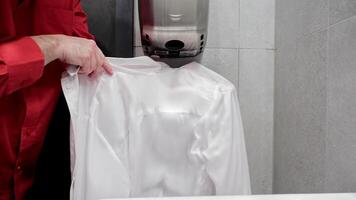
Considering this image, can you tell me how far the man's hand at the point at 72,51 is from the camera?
828 mm

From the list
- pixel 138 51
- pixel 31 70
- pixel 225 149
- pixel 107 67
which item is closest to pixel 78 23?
pixel 107 67

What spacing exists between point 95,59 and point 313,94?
0.77 m

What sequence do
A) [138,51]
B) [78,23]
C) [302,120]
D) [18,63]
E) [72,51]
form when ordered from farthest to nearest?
[138,51] < [302,120] < [78,23] < [72,51] < [18,63]

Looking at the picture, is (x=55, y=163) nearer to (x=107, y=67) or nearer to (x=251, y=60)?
(x=107, y=67)

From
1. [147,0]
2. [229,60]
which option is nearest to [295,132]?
[229,60]

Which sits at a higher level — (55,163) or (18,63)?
(18,63)

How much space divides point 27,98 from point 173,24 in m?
0.56

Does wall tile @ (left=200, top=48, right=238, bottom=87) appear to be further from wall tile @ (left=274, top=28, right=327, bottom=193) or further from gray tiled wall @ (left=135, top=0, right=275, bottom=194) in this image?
wall tile @ (left=274, top=28, right=327, bottom=193)

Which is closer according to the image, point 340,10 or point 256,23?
point 340,10

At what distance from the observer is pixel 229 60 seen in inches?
59.6

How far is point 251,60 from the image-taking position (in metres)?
1.52

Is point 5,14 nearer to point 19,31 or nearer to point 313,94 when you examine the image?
point 19,31

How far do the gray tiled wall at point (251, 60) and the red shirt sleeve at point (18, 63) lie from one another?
86 centimetres

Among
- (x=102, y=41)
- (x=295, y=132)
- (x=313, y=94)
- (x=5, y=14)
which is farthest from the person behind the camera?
(x=102, y=41)
